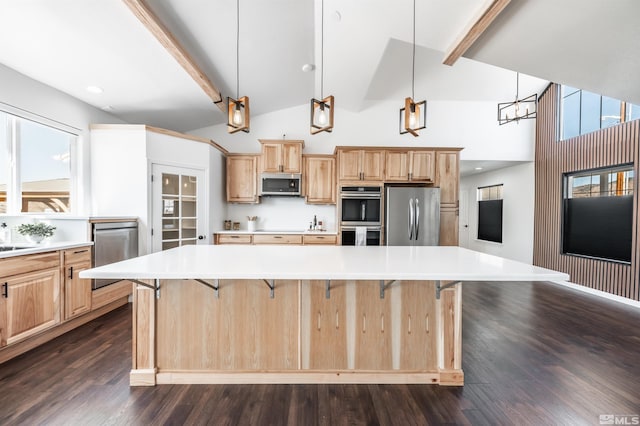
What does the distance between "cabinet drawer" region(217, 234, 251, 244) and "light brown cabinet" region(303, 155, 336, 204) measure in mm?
1228

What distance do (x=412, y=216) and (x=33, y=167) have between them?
483 cm

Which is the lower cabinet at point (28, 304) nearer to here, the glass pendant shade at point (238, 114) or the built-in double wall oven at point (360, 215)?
the glass pendant shade at point (238, 114)

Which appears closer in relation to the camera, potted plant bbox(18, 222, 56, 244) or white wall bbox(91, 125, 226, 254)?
potted plant bbox(18, 222, 56, 244)

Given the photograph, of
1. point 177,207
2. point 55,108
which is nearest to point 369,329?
point 177,207

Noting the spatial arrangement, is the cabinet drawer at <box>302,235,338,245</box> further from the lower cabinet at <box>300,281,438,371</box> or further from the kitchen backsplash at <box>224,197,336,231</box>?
the lower cabinet at <box>300,281,438,371</box>

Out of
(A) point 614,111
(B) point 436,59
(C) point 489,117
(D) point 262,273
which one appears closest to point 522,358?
(D) point 262,273

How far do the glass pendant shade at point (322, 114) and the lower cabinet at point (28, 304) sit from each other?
2.72 metres

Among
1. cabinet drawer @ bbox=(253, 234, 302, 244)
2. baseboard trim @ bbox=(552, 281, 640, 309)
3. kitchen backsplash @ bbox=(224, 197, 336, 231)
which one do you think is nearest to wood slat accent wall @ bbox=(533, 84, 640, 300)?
baseboard trim @ bbox=(552, 281, 640, 309)

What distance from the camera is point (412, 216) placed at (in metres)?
4.01

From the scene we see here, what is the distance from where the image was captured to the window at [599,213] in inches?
138

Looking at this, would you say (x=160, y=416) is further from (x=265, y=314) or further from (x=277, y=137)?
(x=277, y=137)

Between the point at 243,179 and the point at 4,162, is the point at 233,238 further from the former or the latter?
the point at 4,162

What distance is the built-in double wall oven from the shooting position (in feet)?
13.5

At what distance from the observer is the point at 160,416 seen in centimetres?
151
